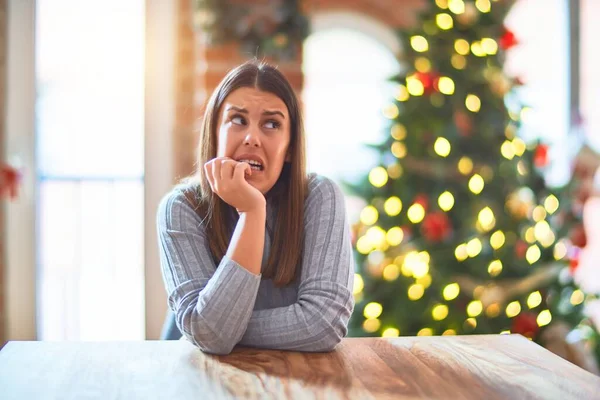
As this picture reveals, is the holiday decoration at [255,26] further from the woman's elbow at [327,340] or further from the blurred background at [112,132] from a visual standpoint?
the woman's elbow at [327,340]

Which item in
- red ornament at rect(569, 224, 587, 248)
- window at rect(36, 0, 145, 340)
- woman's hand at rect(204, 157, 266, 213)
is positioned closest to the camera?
woman's hand at rect(204, 157, 266, 213)

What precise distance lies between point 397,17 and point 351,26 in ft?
0.77

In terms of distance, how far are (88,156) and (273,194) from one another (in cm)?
188

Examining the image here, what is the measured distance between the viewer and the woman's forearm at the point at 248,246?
1.27 meters

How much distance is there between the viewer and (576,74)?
150 inches

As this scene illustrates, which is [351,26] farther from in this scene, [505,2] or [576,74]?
[576,74]

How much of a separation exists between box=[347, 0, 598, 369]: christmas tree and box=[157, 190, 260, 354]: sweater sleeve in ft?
3.61

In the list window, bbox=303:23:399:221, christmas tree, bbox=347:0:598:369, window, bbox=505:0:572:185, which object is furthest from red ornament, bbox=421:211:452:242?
window, bbox=505:0:572:185

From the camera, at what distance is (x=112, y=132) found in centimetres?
319

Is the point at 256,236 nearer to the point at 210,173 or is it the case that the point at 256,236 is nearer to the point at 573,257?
the point at 210,173

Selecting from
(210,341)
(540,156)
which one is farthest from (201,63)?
(210,341)

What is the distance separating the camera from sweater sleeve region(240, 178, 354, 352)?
4.04ft

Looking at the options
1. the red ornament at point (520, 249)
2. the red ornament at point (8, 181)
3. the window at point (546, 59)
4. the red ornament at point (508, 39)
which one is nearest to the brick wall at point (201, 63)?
the red ornament at point (508, 39)

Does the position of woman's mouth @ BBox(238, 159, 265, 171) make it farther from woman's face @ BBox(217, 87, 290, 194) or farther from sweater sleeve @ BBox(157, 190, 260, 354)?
sweater sleeve @ BBox(157, 190, 260, 354)
